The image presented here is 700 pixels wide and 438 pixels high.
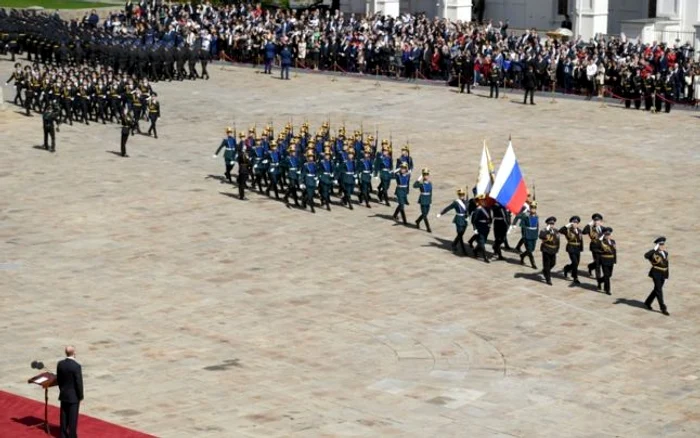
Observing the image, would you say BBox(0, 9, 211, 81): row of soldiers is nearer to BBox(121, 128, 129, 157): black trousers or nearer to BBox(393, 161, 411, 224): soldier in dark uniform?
BBox(121, 128, 129, 157): black trousers

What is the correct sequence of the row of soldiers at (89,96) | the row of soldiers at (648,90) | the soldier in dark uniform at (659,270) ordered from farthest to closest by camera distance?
the row of soldiers at (648,90), the row of soldiers at (89,96), the soldier in dark uniform at (659,270)

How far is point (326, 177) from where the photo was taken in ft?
122

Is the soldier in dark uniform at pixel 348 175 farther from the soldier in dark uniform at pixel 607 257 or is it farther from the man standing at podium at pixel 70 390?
the man standing at podium at pixel 70 390

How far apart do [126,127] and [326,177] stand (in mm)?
7942

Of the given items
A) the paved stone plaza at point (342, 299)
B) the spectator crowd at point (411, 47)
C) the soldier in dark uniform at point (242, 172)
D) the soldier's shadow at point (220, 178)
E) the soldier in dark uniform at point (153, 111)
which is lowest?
the paved stone plaza at point (342, 299)

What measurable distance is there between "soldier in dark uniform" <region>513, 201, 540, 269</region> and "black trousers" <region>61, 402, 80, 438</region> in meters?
13.4

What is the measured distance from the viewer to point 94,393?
80.6 feet

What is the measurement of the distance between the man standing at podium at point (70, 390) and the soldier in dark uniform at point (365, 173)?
55.0 feet

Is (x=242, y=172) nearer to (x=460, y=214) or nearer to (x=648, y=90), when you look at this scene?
(x=460, y=214)

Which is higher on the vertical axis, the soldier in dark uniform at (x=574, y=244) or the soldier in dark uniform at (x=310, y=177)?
the soldier in dark uniform at (x=310, y=177)

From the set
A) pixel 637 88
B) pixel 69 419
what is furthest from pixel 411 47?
pixel 69 419

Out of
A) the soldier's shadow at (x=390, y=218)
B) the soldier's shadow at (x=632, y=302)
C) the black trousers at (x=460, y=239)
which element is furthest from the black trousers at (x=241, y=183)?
the soldier's shadow at (x=632, y=302)

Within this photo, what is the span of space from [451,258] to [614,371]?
7.63m

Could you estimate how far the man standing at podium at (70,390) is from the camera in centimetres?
2138
